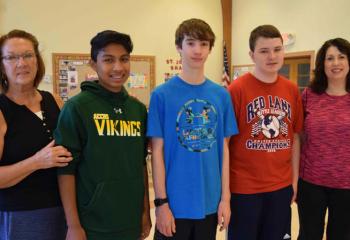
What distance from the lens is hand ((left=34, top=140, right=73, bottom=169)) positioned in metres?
1.31

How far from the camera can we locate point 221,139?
1653 millimetres

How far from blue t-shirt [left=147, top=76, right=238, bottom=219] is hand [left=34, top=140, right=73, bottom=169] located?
15.2 inches

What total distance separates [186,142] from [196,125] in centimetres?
10

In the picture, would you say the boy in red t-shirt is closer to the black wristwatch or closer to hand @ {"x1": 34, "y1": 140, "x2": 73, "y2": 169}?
the black wristwatch

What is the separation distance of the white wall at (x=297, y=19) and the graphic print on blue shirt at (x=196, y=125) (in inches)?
154

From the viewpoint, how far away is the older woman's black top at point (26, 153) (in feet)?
4.62

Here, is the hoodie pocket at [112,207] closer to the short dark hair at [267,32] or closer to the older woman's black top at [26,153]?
the older woman's black top at [26,153]

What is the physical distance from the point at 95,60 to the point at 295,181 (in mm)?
1358

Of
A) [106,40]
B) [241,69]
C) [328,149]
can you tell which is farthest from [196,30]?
[241,69]

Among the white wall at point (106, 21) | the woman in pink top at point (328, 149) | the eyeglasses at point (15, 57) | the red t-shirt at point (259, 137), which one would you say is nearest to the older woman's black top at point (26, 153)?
the eyeglasses at point (15, 57)

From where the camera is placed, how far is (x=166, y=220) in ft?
5.07

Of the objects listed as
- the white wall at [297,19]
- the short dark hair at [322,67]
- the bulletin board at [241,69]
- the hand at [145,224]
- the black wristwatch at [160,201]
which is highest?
the white wall at [297,19]

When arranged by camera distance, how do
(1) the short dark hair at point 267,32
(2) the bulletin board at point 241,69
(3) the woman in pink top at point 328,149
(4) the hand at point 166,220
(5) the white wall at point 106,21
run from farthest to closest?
(2) the bulletin board at point 241,69 < (5) the white wall at point 106,21 < (3) the woman in pink top at point 328,149 < (1) the short dark hair at point 267,32 < (4) the hand at point 166,220

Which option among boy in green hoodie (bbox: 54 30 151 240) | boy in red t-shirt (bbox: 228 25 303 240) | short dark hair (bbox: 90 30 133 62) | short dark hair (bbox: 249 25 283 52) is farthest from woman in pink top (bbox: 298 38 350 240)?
short dark hair (bbox: 90 30 133 62)
